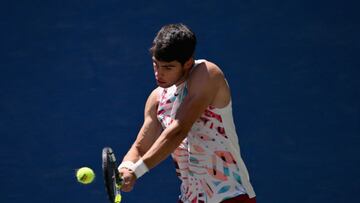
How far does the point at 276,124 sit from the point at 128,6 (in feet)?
4.20

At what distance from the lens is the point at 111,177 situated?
4582mm

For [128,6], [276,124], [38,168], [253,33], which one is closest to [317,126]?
[276,124]

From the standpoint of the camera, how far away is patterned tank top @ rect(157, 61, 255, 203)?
488 cm

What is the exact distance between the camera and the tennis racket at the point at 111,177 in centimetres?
455

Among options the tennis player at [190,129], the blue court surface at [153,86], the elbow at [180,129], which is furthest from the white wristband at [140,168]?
the blue court surface at [153,86]

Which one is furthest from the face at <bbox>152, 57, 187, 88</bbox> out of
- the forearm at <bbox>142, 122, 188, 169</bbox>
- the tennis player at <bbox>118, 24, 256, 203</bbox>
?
the forearm at <bbox>142, 122, 188, 169</bbox>

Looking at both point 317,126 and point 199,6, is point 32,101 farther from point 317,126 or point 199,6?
point 317,126

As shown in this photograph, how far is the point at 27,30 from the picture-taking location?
6.62m

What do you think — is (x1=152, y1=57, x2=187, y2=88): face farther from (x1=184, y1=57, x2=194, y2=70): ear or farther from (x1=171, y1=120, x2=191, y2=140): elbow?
(x1=171, y1=120, x2=191, y2=140): elbow

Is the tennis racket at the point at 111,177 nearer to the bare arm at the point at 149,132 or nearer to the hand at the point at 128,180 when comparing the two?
the hand at the point at 128,180

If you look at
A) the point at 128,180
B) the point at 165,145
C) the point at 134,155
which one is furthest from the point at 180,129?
the point at 134,155

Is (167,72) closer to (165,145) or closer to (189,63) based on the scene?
(189,63)

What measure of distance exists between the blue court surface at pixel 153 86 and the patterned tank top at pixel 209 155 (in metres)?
1.57

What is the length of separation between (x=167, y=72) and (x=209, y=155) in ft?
1.63
